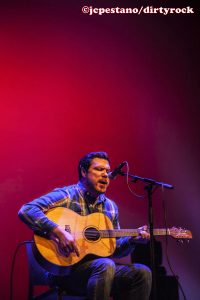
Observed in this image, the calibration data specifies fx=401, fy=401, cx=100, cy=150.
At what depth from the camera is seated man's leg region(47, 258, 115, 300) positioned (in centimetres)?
311

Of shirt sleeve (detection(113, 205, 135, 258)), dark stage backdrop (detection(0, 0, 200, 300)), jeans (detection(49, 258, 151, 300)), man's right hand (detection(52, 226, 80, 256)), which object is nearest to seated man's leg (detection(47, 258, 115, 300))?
jeans (detection(49, 258, 151, 300))

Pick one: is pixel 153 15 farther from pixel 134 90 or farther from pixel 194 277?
pixel 194 277

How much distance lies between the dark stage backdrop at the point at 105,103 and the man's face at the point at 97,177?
94cm

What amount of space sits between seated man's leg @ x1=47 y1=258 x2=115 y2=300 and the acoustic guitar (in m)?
0.09

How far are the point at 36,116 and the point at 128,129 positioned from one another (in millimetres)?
1154

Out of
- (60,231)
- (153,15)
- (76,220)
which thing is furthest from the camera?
(153,15)

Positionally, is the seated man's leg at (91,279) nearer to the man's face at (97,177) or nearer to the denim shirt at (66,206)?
the denim shirt at (66,206)

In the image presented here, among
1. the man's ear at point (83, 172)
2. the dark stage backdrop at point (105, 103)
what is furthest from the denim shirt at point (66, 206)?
the dark stage backdrop at point (105, 103)

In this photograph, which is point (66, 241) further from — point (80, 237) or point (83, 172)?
point (83, 172)

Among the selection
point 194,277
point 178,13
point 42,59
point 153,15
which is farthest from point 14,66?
point 194,277

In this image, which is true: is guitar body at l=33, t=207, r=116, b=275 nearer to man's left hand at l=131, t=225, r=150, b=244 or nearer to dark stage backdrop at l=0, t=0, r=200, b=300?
man's left hand at l=131, t=225, r=150, b=244

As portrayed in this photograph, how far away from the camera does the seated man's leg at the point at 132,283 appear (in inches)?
133

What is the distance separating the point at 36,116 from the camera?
4.94m

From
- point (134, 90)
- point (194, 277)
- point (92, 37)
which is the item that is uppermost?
point (92, 37)
